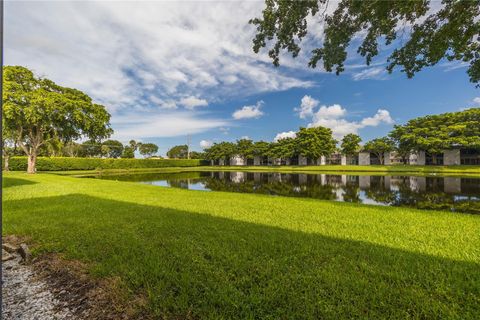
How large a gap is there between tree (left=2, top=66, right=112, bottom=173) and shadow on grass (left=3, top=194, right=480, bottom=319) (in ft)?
65.8

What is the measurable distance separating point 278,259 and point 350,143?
169ft

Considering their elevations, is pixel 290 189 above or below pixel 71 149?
below

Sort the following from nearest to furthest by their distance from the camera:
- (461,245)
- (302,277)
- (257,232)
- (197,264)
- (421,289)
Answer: (421,289) → (302,277) → (197,264) → (461,245) → (257,232)

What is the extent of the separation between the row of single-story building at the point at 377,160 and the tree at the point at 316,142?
6210 mm

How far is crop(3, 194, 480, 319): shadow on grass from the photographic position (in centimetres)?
284

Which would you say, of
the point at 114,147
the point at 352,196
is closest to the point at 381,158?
the point at 352,196

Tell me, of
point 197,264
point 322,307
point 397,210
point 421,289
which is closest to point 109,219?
point 197,264

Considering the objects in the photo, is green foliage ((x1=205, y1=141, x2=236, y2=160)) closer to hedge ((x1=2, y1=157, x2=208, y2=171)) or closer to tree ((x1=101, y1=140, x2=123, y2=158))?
hedge ((x1=2, y1=157, x2=208, y2=171))

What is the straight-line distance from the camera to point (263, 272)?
3.58m

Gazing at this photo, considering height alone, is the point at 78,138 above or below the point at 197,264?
above

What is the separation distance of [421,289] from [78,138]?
100 ft

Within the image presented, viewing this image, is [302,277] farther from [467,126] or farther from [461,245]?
[467,126]

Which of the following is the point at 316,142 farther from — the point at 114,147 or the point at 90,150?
the point at 114,147

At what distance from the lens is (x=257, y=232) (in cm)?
545
